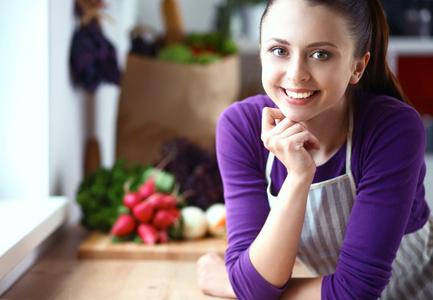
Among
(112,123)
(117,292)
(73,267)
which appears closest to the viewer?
(117,292)

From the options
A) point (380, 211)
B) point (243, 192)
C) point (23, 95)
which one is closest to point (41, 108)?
point (23, 95)

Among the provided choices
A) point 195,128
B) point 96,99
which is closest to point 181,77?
point 195,128

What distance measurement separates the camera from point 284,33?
2.85ft

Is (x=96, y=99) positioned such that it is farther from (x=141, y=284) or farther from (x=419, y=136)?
(x=419, y=136)

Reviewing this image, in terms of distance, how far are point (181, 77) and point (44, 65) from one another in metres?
0.69

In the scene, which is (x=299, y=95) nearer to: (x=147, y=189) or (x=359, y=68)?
(x=359, y=68)

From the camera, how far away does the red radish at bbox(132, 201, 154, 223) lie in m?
1.38

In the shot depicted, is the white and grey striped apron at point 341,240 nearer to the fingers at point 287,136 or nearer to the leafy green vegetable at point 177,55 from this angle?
the fingers at point 287,136

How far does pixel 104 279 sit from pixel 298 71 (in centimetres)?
63

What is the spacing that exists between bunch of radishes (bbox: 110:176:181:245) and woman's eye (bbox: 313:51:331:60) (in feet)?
2.24

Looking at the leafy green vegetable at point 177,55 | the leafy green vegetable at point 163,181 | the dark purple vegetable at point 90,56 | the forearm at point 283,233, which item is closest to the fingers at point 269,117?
the forearm at point 283,233

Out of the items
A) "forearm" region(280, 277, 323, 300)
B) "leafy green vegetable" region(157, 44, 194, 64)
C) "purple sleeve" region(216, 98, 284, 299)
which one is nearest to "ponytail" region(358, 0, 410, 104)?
"purple sleeve" region(216, 98, 284, 299)

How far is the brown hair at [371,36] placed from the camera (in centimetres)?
87

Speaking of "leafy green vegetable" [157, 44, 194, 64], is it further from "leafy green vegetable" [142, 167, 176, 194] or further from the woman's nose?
the woman's nose
